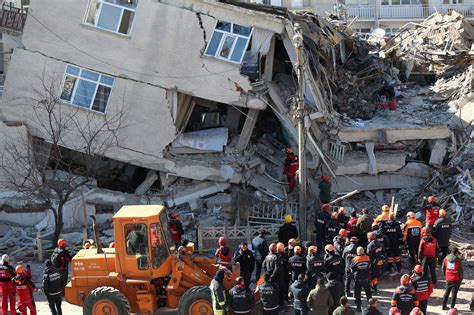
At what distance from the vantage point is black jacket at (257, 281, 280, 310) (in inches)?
534

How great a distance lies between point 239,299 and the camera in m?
13.2

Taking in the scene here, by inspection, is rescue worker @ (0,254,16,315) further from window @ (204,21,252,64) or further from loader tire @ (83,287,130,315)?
window @ (204,21,252,64)

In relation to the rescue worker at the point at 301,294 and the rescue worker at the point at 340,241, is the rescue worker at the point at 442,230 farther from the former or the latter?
the rescue worker at the point at 301,294

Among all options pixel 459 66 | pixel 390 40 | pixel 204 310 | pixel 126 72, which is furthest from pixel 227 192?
pixel 390 40

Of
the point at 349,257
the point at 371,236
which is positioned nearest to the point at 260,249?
the point at 349,257

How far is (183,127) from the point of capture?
2239cm

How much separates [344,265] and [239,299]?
3.25 metres

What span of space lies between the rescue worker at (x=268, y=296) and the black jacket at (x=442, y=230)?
5066 mm

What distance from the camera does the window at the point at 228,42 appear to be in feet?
69.7

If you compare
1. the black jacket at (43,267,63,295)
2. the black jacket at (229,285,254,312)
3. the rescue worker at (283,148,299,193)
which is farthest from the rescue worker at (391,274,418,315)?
the rescue worker at (283,148,299,193)

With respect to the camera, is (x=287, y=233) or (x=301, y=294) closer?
(x=301, y=294)

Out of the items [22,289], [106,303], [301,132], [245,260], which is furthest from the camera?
[301,132]

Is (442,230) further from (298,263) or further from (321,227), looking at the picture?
(298,263)

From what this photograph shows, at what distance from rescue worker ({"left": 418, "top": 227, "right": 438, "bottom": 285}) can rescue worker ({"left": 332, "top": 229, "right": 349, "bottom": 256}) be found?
1.66m
